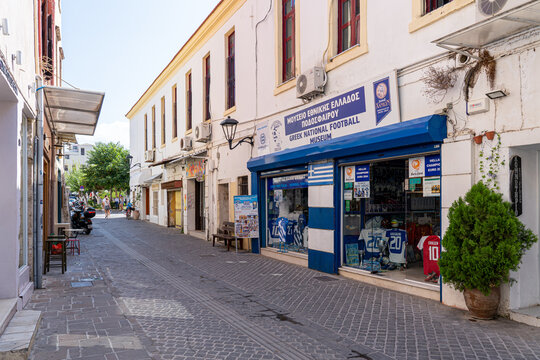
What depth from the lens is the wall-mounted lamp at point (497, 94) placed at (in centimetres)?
557

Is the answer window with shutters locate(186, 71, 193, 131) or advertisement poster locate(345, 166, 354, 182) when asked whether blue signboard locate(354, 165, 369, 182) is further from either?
window with shutters locate(186, 71, 193, 131)

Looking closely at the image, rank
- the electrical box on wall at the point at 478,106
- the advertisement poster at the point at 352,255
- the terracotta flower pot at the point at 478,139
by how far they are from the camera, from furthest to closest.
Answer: the advertisement poster at the point at 352,255
the terracotta flower pot at the point at 478,139
the electrical box on wall at the point at 478,106

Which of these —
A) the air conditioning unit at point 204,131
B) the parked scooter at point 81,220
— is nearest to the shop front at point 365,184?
the air conditioning unit at point 204,131

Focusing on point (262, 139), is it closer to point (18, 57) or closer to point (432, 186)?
point (432, 186)

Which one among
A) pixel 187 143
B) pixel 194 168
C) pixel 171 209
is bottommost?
pixel 171 209

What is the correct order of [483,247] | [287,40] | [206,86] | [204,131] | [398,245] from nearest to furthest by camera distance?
[483,247], [398,245], [287,40], [204,131], [206,86]

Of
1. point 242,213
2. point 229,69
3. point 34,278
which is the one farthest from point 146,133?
point 34,278

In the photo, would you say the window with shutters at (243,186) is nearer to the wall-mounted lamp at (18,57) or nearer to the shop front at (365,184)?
the shop front at (365,184)

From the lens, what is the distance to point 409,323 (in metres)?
5.45

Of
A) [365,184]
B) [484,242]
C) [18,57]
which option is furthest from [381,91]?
[18,57]

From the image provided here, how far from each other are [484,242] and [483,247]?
0.08 metres

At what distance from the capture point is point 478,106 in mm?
5844

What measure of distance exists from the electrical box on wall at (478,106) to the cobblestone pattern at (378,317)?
277cm

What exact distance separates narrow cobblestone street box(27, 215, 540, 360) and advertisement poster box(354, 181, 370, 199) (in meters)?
1.69
